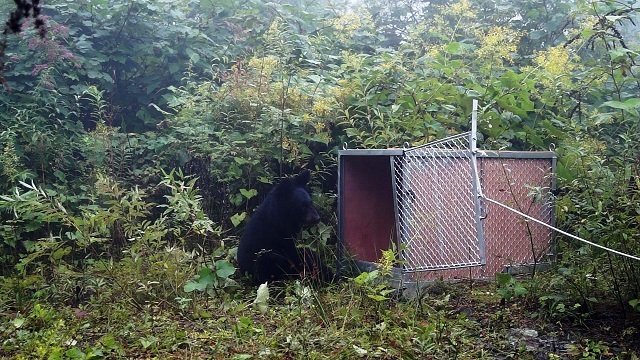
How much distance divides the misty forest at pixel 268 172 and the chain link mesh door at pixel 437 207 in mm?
200

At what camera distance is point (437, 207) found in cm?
452

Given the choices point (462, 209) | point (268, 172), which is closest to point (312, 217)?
point (268, 172)

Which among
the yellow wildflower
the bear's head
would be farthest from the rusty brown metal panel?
the yellow wildflower

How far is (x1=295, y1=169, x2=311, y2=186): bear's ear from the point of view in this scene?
528cm

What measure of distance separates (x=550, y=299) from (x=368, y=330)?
3.87 ft

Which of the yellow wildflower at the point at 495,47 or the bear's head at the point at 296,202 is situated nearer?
the bear's head at the point at 296,202

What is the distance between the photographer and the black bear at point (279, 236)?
16.5 ft

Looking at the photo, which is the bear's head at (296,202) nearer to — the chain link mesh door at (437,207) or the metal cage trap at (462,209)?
the metal cage trap at (462,209)

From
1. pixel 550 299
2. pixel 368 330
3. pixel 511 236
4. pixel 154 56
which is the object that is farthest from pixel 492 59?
pixel 154 56

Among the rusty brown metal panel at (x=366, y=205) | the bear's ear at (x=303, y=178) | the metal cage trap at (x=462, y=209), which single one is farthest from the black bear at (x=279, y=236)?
the metal cage trap at (x=462, y=209)

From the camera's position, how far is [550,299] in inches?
145

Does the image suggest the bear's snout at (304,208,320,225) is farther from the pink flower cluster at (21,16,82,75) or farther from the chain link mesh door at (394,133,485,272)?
the pink flower cluster at (21,16,82,75)

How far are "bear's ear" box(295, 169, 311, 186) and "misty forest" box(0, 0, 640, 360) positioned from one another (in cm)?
36

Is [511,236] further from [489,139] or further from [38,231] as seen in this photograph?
[38,231]
